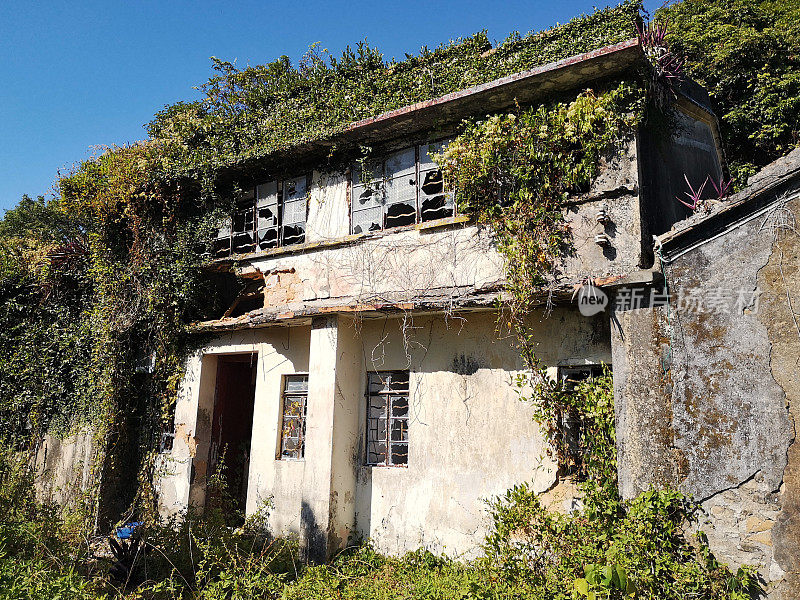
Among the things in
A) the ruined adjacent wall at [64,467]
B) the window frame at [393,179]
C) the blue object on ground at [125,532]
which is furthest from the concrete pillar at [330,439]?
A: the ruined adjacent wall at [64,467]

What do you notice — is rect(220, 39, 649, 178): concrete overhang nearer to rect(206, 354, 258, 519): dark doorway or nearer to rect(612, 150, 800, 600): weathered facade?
rect(612, 150, 800, 600): weathered facade

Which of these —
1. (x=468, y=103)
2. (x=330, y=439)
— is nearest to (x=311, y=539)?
(x=330, y=439)

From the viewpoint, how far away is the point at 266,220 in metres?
10.3

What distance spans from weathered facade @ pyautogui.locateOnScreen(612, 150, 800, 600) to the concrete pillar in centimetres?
400

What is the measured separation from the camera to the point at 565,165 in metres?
7.22

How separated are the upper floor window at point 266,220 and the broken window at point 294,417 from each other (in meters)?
2.46

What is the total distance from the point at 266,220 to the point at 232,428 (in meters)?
4.15

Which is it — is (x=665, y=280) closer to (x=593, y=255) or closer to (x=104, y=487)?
(x=593, y=255)

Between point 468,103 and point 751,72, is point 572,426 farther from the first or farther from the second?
point 751,72

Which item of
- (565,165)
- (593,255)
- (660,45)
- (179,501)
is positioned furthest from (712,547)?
(179,501)

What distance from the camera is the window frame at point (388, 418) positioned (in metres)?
8.61

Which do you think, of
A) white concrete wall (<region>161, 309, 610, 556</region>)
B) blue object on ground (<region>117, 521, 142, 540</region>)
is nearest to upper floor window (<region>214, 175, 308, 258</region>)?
white concrete wall (<region>161, 309, 610, 556</region>)

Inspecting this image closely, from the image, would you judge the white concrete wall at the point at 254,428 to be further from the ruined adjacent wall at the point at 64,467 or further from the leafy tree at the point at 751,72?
the leafy tree at the point at 751,72

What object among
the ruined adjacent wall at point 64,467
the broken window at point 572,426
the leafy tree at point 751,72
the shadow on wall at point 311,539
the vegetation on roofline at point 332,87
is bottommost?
the shadow on wall at point 311,539
